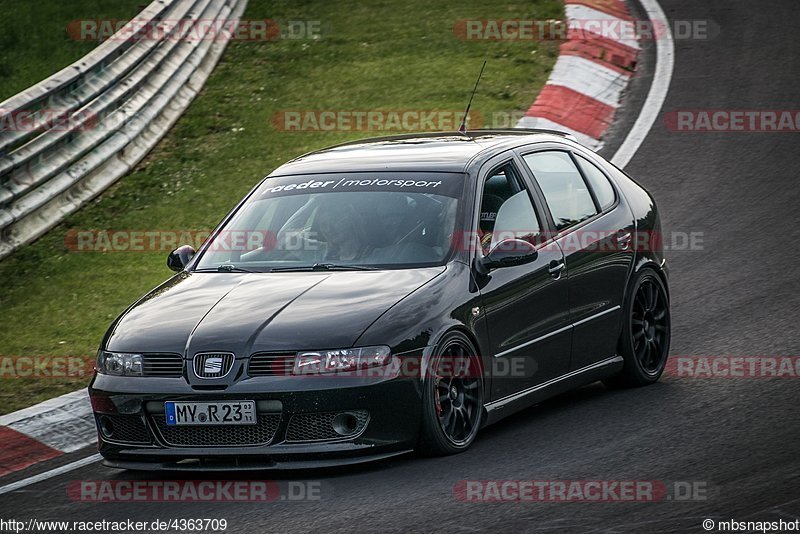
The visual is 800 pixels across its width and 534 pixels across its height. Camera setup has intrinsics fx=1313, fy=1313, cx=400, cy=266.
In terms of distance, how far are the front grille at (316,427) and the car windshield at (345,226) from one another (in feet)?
3.48

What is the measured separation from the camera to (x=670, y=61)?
51.4 ft

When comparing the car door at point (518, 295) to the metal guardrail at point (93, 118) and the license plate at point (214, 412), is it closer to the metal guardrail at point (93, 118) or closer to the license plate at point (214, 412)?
the license plate at point (214, 412)

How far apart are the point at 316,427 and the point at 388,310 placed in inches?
26.8

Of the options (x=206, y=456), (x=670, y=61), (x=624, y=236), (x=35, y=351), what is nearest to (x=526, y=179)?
(x=624, y=236)

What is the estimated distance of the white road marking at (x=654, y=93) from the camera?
1312 centimetres

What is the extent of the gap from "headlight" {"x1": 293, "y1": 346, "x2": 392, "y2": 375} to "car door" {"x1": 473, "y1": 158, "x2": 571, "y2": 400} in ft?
3.02

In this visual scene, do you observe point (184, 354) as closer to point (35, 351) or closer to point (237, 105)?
point (35, 351)

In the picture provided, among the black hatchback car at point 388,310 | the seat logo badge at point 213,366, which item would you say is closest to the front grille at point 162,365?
the black hatchback car at point 388,310

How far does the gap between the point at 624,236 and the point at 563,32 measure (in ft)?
27.2
